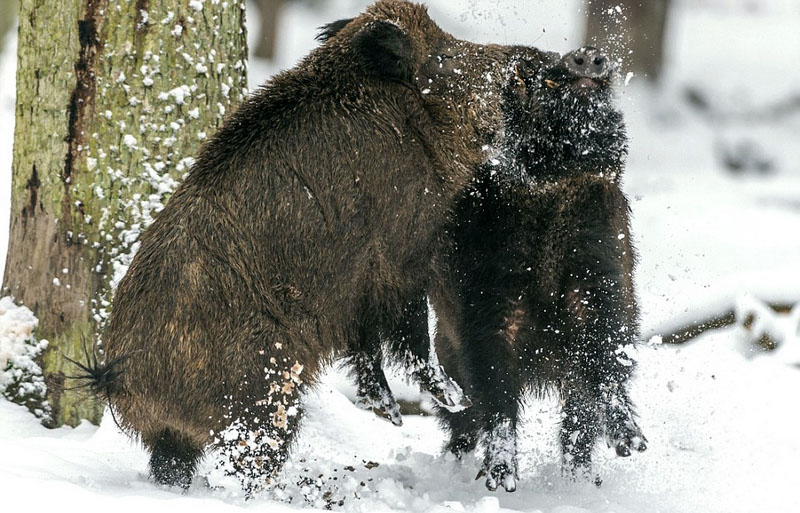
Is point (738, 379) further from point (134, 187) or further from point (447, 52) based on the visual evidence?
point (134, 187)

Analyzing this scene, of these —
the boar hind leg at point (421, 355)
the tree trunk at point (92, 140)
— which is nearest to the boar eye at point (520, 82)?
the boar hind leg at point (421, 355)

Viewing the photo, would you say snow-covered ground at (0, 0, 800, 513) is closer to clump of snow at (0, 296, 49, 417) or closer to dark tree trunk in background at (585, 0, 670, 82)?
clump of snow at (0, 296, 49, 417)

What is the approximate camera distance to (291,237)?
4234mm

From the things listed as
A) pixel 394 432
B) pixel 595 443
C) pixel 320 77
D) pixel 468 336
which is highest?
pixel 320 77

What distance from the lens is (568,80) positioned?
4.80 metres

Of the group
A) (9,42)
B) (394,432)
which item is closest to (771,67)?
(9,42)

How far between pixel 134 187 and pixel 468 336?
1844mm

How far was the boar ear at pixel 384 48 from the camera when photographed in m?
4.56

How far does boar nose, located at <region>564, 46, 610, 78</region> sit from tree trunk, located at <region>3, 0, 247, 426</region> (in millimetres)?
1828

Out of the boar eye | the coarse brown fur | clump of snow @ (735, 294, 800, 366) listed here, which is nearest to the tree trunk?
the coarse brown fur

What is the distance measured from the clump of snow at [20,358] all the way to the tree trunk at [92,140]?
43 millimetres

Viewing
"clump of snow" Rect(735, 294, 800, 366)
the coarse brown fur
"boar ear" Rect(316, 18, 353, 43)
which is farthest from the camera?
"clump of snow" Rect(735, 294, 800, 366)

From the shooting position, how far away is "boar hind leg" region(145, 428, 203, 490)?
4145mm

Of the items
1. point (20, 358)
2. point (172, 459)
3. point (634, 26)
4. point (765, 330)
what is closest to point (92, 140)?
point (20, 358)
